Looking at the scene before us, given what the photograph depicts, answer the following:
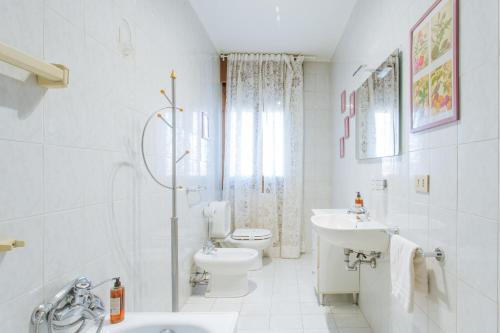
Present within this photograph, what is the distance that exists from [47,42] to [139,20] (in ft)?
2.52

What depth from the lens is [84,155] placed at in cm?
112

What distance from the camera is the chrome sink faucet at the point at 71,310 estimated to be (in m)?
0.88

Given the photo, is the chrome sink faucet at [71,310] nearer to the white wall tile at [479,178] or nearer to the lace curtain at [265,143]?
the white wall tile at [479,178]

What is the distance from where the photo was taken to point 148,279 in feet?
5.50

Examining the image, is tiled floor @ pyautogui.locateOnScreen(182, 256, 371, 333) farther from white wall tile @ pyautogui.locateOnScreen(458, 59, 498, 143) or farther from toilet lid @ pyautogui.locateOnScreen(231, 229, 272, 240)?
white wall tile @ pyautogui.locateOnScreen(458, 59, 498, 143)

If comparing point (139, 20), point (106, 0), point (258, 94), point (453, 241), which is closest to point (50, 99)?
point (106, 0)

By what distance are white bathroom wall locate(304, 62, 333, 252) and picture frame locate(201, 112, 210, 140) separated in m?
1.35

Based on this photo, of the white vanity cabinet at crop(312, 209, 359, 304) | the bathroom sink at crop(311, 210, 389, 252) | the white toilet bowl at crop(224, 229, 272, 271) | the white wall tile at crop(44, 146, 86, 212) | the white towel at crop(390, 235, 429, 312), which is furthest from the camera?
the white toilet bowl at crop(224, 229, 272, 271)

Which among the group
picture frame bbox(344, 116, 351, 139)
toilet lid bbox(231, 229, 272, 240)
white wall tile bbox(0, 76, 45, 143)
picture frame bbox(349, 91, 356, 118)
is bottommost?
toilet lid bbox(231, 229, 272, 240)

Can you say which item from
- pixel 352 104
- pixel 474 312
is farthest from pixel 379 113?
pixel 474 312

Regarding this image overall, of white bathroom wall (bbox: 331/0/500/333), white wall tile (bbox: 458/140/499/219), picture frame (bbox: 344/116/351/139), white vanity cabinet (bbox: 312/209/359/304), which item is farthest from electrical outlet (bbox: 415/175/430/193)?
picture frame (bbox: 344/116/351/139)

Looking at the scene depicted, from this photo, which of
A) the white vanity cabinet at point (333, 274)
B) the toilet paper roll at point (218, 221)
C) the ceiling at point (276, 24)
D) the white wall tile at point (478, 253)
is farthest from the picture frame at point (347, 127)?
the white wall tile at point (478, 253)

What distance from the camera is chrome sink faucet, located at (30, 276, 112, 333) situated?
88 cm

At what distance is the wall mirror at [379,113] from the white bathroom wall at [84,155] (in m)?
1.46
